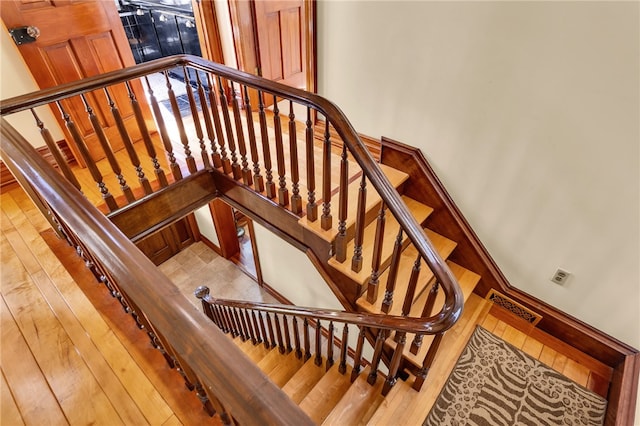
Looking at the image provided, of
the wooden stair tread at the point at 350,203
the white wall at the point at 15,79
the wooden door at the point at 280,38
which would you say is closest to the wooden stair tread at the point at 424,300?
the wooden stair tread at the point at 350,203

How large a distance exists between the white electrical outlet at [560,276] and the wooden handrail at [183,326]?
215 cm

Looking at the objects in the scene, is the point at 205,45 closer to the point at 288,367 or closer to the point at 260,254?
the point at 260,254

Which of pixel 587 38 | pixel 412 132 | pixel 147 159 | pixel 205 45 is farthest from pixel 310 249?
pixel 205 45

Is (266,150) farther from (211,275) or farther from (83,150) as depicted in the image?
(211,275)

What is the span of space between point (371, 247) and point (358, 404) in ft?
3.03

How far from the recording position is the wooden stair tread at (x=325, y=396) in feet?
6.93

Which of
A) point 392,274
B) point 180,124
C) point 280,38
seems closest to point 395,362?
point 392,274

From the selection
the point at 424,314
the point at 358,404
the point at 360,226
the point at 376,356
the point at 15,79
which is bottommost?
the point at 358,404

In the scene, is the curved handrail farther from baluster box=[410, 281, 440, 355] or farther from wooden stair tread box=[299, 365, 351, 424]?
wooden stair tread box=[299, 365, 351, 424]

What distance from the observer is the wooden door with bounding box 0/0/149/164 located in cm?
226

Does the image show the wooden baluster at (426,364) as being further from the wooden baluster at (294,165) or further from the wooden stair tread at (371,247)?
the wooden baluster at (294,165)

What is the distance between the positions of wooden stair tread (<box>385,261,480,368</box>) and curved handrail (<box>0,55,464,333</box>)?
0.61m

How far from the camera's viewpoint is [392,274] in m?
1.67

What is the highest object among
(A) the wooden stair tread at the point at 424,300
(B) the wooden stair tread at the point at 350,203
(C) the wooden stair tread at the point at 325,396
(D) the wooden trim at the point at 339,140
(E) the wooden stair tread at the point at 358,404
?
(D) the wooden trim at the point at 339,140
